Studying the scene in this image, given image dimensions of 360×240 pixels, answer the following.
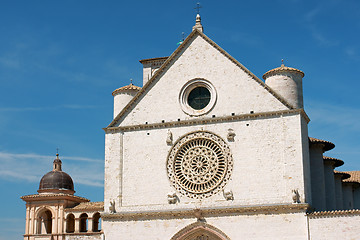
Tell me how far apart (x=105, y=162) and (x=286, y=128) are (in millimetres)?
9544

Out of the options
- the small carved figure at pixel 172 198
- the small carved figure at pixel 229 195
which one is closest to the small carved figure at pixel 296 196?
the small carved figure at pixel 229 195

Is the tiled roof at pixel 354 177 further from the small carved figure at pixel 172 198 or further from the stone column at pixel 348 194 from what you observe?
the small carved figure at pixel 172 198

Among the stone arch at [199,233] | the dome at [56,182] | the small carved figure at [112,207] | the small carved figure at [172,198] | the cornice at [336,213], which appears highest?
the dome at [56,182]

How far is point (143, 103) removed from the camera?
30.9 metres

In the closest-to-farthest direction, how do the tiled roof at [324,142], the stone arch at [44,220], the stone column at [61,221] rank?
the tiled roof at [324,142]
the stone column at [61,221]
the stone arch at [44,220]

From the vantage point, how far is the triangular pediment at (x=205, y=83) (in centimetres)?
2897

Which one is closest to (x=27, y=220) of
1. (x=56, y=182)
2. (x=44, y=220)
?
(x=44, y=220)

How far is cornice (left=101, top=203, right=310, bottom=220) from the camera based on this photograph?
2691 centimetres

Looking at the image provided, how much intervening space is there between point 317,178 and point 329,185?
168 cm

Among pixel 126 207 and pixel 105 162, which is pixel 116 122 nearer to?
pixel 105 162

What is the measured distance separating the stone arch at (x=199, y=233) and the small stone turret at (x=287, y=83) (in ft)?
23.4

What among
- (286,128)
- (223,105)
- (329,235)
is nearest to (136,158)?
(223,105)

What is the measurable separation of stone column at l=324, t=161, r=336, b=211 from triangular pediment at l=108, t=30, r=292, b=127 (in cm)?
584

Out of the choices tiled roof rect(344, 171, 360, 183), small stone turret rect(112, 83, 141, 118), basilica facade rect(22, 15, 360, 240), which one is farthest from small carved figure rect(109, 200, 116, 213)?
tiled roof rect(344, 171, 360, 183)
